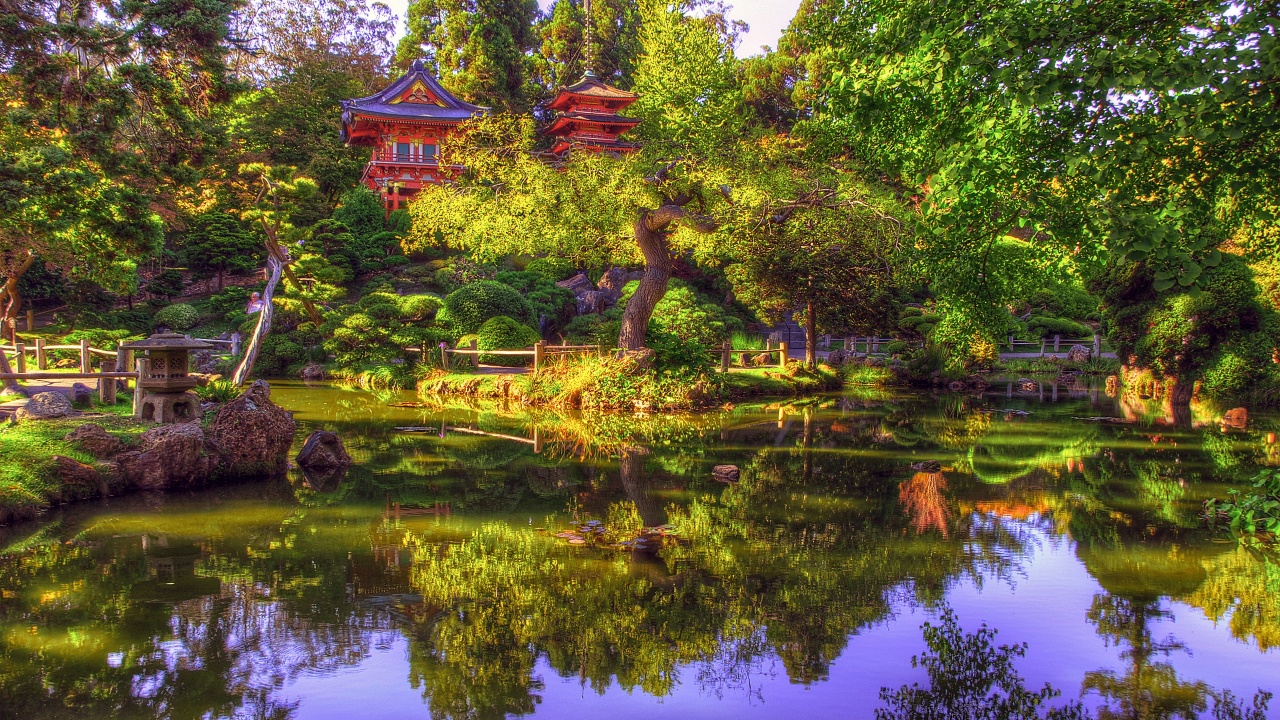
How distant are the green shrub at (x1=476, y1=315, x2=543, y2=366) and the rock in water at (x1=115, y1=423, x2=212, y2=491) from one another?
452 inches

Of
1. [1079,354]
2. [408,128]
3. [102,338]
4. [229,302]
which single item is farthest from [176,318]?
[1079,354]

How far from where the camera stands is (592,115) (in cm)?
3098

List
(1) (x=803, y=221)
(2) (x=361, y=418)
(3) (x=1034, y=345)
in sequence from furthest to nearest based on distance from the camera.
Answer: (3) (x=1034, y=345) → (1) (x=803, y=221) → (2) (x=361, y=418)

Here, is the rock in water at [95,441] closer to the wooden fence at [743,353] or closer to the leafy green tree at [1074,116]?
the leafy green tree at [1074,116]

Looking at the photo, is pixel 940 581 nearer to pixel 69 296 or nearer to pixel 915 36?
pixel 915 36

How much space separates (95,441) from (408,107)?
83.1ft

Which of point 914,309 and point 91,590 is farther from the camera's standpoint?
point 914,309

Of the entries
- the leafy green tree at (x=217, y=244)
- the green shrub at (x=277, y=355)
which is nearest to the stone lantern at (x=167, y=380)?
the green shrub at (x=277, y=355)

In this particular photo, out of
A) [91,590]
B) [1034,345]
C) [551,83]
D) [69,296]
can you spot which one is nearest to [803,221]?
[91,590]

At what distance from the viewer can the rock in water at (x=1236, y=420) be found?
1368 centimetres

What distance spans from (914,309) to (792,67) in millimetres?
13934

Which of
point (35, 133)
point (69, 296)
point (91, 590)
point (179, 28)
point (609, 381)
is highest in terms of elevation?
point (179, 28)

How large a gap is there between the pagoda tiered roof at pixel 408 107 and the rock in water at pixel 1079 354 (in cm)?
2191

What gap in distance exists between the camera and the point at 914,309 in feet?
80.8
